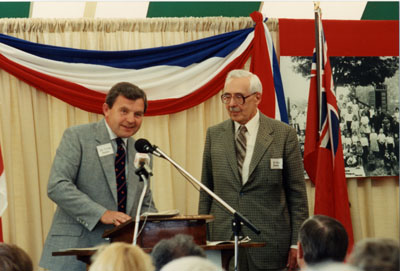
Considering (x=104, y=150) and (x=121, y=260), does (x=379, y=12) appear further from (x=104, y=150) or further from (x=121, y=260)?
(x=121, y=260)

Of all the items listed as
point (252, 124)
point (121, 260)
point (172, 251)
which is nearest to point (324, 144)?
point (252, 124)

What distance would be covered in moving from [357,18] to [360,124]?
1.08 metres

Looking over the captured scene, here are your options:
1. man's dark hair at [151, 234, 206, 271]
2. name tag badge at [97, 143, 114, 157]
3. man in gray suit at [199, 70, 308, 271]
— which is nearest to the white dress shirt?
man in gray suit at [199, 70, 308, 271]

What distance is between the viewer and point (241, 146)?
453 cm

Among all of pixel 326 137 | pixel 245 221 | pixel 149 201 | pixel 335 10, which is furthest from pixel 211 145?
pixel 335 10

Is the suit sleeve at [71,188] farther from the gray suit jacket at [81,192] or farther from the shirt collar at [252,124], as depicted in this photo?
the shirt collar at [252,124]

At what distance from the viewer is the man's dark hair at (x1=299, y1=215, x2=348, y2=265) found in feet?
8.95

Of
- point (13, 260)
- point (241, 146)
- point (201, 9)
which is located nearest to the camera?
point (13, 260)

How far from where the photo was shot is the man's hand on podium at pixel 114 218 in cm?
374

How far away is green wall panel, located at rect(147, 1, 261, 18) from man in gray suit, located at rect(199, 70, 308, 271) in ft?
6.21

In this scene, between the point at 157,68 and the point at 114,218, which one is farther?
the point at 157,68

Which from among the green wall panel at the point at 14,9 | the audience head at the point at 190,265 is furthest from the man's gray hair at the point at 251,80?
the audience head at the point at 190,265

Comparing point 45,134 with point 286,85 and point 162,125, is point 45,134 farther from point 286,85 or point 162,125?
point 286,85

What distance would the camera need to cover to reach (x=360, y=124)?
6.43 m
